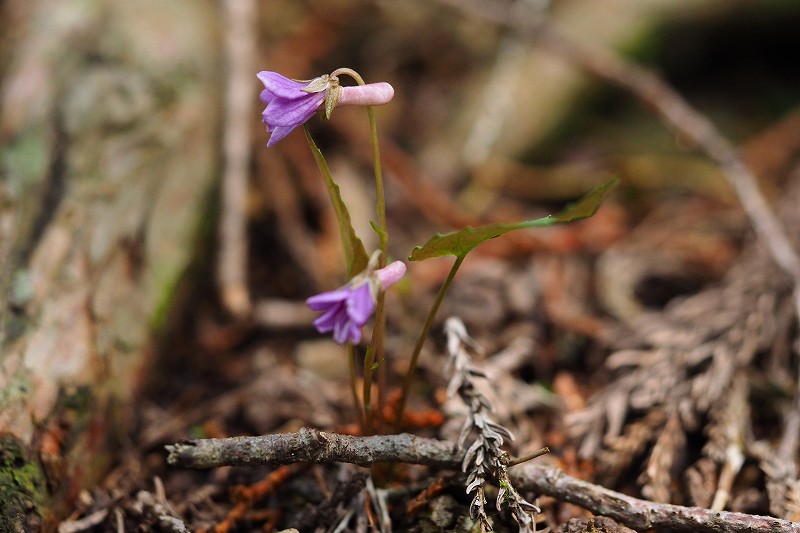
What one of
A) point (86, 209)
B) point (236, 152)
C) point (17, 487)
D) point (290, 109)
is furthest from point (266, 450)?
point (236, 152)

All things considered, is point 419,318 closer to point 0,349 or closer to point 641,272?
point 641,272

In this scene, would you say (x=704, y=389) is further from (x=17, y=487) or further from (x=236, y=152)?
(x=236, y=152)

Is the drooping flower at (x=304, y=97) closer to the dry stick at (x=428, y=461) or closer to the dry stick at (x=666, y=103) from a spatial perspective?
the dry stick at (x=428, y=461)

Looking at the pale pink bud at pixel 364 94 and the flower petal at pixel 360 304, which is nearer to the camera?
the flower petal at pixel 360 304

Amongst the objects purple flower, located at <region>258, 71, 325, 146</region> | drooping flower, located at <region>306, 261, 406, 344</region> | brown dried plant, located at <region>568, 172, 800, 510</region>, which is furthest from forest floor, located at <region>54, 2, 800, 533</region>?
purple flower, located at <region>258, 71, 325, 146</region>

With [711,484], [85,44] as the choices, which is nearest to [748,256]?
[711,484]

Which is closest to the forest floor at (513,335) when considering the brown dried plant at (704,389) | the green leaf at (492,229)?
the brown dried plant at (704,389)

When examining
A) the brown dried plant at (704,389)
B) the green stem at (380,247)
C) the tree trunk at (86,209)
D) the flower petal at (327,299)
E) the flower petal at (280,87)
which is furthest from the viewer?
the brown dried plant at (704,389)
